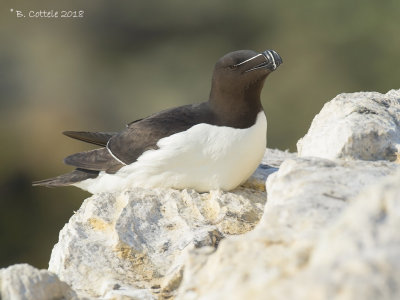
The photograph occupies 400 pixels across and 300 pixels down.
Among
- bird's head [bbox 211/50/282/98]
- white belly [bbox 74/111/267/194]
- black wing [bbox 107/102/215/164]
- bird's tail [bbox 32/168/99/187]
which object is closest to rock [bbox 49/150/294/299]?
white belly [bbox 74/111/267/194]

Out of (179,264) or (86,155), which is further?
(86,155)

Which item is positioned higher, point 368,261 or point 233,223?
point 368,261

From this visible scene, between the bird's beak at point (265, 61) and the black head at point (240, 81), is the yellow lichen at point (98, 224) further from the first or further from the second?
the bird's beak at point (265, 61)

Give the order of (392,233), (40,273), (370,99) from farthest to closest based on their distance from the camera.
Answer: (370,99)
(40,273)
(392,233)

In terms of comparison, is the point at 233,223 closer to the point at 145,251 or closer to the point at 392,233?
the point at 145,251

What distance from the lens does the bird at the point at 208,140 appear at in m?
5.57

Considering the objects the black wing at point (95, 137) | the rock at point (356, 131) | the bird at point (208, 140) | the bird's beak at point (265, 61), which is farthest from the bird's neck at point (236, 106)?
the black wing at point (95, 137)

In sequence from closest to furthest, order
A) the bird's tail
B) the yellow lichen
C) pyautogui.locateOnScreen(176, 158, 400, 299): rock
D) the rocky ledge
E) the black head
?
1. pyautogui.locateOnScreen(176, 158, 400, 299): rock
2. the rocky ledge
3. the yellow lichen
4. the black head
5. the bird's tail

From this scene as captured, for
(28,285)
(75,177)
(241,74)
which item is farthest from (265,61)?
(28,285)

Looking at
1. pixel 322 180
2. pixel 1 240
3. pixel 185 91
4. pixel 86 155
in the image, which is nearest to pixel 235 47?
pixel 185 91

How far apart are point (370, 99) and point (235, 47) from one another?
37.8 ft

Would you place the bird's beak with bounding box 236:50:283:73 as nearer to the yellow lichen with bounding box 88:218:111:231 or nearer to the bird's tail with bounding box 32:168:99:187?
the bird's tail with bounding box 32:168:99:187

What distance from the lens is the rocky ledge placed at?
2.40 metres

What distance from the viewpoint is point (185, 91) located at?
616 inches
